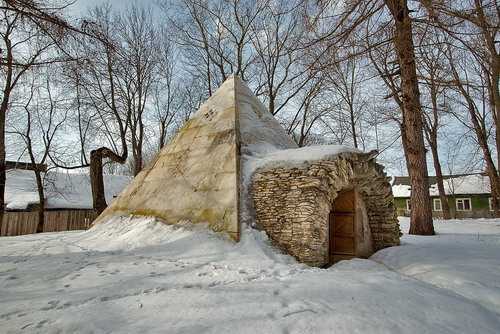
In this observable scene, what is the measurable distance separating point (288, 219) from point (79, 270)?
3669mm

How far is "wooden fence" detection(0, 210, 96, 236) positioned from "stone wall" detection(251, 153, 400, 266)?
10.9m

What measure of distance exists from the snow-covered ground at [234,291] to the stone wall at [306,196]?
41 cm

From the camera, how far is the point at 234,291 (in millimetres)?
3436

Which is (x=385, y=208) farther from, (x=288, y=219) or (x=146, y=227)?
(x=146, y=227)

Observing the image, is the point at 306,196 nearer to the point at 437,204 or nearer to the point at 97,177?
the point at 97,177

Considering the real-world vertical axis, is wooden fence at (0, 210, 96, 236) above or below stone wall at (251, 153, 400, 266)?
below

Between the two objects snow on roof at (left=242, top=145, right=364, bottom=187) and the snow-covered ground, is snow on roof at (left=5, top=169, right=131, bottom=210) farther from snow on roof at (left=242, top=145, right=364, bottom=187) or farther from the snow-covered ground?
snow on roof at (left=242, top=145, right=364, bottom=187)

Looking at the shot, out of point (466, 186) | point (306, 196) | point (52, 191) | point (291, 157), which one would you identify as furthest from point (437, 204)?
point (52, 191)

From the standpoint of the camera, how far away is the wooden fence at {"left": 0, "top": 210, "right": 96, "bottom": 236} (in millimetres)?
14227

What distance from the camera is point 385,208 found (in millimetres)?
6879

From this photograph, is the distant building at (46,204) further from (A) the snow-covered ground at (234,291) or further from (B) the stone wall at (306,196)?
(B) the stone wall at (306,196)

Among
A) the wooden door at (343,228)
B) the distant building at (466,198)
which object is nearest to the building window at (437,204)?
the distant building at (466,198)

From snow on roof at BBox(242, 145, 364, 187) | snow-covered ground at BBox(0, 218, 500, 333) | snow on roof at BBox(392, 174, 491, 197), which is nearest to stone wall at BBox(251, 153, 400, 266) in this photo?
snow on roof at BBox(242, 145, 364, 187)

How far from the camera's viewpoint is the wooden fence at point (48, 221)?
1423cm
